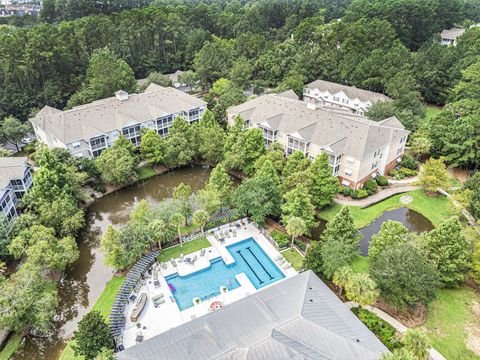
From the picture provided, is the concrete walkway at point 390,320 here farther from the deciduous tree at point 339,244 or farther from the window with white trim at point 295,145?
the window with white trim at point 295,145

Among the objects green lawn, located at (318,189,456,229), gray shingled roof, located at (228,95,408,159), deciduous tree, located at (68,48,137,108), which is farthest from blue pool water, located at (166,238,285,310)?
deciduous tree, located at (68,48,137,108)

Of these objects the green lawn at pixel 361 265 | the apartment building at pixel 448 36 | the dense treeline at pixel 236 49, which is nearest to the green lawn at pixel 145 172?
the dense treeline at pixel 236 49

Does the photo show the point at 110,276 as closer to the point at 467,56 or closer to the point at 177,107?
the point at 177,107

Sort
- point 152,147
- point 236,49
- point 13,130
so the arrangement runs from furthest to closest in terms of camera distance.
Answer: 1. point 236,49
2. point 13,130
3. point 152,147

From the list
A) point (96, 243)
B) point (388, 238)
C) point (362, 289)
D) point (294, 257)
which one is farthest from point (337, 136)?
point (96, 243)

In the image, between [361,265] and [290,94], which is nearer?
[361,265]

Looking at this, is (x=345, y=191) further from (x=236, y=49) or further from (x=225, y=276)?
(x=236, y=49)
